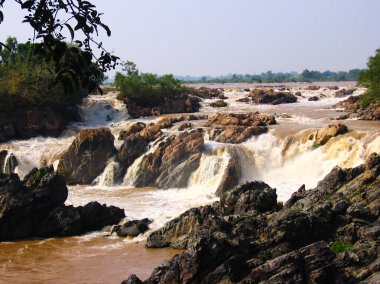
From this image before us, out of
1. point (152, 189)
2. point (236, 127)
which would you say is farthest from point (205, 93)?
point (152, 189)

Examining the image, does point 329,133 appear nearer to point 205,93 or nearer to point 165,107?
point 165,107

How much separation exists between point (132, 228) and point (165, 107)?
27.5m

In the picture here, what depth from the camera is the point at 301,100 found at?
5475 centimetres

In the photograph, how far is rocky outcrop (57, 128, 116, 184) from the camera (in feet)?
102

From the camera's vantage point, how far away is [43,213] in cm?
2025

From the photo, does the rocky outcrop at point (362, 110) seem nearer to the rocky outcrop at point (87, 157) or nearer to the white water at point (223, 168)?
the white water at point (223, 168)

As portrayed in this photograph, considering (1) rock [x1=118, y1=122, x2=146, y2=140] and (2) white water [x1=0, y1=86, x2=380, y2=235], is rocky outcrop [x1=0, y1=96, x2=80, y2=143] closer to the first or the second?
(2) white water [x1=0, y1=86, x2=380, y2=235]

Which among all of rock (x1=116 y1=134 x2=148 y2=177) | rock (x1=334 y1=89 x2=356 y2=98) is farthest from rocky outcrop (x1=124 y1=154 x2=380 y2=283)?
rock (x1=334 y1=89 x2=356 y2=98)

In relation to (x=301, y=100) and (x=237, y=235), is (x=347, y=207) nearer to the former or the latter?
(x=237, y=235)

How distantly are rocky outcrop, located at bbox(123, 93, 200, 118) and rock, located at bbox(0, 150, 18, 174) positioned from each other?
44.9 ft

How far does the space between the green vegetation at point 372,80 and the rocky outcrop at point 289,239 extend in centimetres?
2012

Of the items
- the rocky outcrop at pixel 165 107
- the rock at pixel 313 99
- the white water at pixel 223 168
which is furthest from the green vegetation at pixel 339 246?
the rock at pixel 313 99

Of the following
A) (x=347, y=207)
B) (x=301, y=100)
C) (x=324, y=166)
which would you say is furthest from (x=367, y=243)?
(x=301, y=100)

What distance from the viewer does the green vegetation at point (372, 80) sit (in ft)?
122
